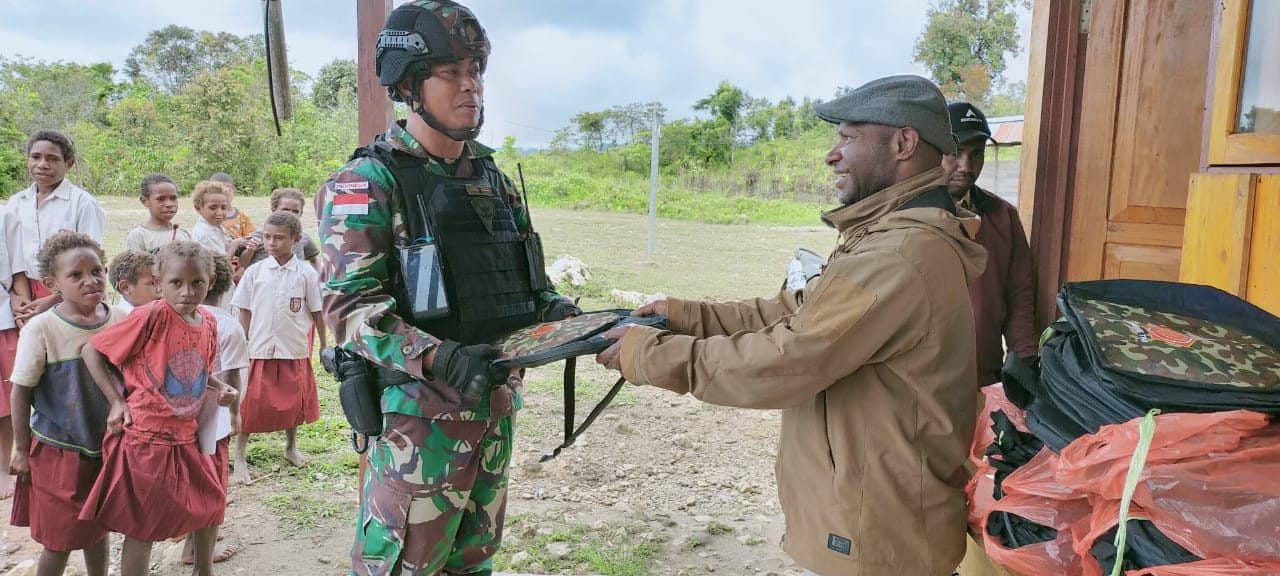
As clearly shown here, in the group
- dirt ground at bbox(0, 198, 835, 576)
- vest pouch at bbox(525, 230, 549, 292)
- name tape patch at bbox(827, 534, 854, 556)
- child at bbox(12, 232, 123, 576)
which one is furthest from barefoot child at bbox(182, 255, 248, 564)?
name tape patch at bbox(827, 534, 854, 556)

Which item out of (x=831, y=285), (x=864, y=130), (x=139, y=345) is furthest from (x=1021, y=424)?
(x=139, y=345)

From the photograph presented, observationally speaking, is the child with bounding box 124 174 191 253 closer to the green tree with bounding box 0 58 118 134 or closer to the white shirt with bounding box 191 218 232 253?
the white shirt with bounding box 191 218 232 253

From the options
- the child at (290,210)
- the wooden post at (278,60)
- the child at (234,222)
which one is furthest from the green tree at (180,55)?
the wooden post at (278,60)

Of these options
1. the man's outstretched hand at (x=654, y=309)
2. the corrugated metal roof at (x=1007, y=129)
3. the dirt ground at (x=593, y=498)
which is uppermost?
the corrugated metal roof at (x=1007, y=129)

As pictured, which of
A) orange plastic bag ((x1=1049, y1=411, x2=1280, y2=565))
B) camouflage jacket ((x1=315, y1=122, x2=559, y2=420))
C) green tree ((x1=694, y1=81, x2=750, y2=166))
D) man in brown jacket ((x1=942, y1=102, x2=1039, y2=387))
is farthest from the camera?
green tree ((x1=694, y1=81, x2=750, y2=166))

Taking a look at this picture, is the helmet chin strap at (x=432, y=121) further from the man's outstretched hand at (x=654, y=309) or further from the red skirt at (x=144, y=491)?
the red skirt at (x=144, y=491)

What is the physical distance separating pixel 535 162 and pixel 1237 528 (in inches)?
801

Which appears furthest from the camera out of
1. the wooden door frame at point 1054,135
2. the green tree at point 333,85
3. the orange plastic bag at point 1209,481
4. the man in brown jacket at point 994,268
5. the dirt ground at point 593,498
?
the green tree at point 333,85

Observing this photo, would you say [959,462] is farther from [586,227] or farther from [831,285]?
[586,227]

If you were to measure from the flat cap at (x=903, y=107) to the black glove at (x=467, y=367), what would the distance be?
108 centimetres

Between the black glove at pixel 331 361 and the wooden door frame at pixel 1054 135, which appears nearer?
the black glove at pixel 331 361

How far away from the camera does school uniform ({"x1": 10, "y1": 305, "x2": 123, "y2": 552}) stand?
3.33m

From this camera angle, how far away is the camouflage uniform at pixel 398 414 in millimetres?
2375

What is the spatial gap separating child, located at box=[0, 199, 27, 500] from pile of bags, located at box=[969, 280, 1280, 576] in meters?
5.26
